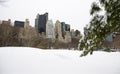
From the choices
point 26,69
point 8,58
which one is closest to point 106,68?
point 26,69

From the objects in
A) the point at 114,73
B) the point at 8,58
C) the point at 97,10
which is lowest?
the point at 114,73

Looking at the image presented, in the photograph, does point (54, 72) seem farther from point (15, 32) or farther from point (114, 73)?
point (15, 32)

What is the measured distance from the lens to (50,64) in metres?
2.89

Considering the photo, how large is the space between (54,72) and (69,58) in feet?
2.38

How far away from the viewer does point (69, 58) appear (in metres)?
3.32

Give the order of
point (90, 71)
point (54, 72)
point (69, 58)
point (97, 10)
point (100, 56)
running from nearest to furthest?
point (97, 10) < point (54, 72) < point (90, 71) < point (69, 58) < point (100, 56)

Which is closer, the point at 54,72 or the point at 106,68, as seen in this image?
the point at 54,72

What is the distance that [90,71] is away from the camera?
110 inches

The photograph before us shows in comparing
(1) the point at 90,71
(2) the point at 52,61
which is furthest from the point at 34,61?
(1) the point at 90,71

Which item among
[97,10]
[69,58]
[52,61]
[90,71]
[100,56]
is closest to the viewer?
[97,10]

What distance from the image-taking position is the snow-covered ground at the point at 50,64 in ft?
8.70

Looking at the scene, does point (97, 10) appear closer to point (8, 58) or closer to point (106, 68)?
point (106, 68)

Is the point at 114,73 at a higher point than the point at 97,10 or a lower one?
lower

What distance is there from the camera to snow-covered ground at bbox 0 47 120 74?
2.65 m
